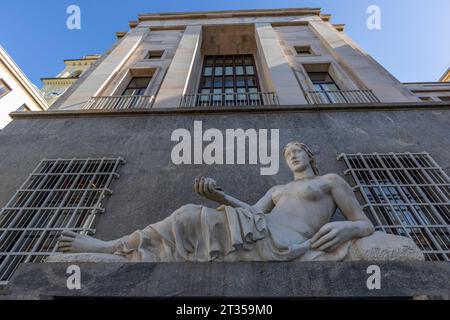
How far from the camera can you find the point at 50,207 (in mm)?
5703

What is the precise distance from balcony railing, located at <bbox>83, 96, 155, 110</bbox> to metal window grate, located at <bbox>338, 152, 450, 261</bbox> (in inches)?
274

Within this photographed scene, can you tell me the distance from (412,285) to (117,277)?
10.3 feet

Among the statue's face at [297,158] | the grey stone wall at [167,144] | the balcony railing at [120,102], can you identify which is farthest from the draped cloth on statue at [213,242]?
the balcony railing at [120,102]

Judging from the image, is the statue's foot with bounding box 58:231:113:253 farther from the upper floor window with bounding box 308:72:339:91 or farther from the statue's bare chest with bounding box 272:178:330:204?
the upper floor window with bounding box 308:72:339:91

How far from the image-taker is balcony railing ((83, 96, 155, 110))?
9.36 m

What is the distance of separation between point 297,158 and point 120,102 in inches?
311

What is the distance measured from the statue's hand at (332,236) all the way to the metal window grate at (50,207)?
4.07 metres

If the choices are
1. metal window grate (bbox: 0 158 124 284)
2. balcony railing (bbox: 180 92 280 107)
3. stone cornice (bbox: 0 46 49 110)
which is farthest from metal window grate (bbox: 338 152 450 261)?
stone cornice (bbox: 0 46 49 110)

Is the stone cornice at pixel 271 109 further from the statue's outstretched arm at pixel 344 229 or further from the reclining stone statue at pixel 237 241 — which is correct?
the reclining stone statue at pixel 237 241

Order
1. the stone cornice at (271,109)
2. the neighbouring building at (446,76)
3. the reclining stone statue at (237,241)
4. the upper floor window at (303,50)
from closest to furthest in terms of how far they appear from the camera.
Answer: the reclining stone statue at (237,241) → the stone cornice at (271,109) → the upper floor window at (303,50) → the neighbouring building at (446,76)

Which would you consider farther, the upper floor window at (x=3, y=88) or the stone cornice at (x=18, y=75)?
the upper floor window at (x=3, y=88)

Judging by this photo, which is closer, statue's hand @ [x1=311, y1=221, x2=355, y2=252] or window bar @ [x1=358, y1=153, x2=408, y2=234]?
statue's hand @ [x1=311, y1=221, x2=355, y2=252]

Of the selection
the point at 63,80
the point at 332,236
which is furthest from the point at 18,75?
the point at 332,236

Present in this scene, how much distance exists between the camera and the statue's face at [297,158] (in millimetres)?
4453
